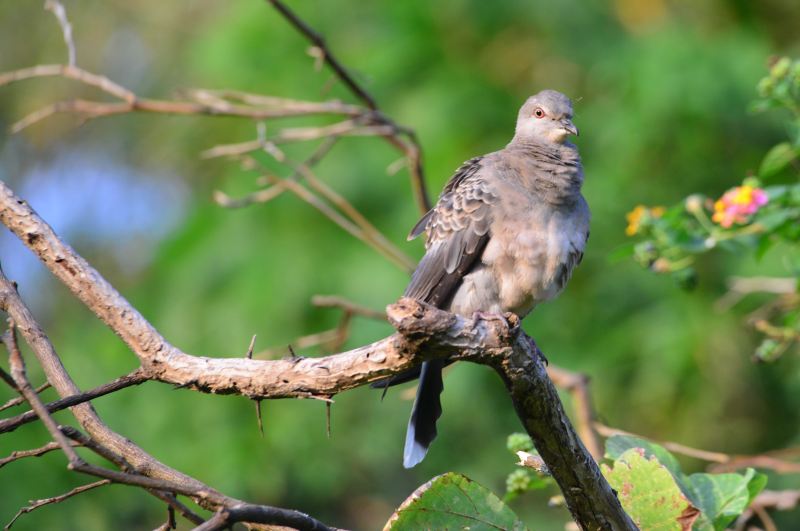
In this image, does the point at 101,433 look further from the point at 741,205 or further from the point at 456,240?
the point at 741,205

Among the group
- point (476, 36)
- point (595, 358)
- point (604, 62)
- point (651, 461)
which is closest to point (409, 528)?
point (651, 461)

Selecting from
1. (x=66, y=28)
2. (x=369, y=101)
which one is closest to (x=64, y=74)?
(x=66, y=28)

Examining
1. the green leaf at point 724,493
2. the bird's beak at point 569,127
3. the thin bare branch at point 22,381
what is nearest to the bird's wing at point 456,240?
the bird's beak at point 569,127

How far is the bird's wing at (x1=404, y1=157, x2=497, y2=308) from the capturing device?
380cm

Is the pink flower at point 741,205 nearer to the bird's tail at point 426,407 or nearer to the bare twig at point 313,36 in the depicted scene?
the bird's tail at point 426,407

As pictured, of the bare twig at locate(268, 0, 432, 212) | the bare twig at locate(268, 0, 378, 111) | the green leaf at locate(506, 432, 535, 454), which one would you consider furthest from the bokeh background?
the green leaf at locate(506, 432, 535, 454)

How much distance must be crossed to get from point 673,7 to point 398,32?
2.27 meters

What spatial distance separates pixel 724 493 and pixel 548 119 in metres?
1.83

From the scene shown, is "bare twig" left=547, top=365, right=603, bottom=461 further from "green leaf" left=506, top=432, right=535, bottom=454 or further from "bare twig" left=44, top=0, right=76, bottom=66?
"bare twig" left=44, top=0, right=76, bottom=66

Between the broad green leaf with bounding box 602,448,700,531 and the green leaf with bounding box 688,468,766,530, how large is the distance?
9.5 inches

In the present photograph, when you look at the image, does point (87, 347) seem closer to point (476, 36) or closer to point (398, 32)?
point (398, 32)

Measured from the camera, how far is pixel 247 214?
25.1 feet

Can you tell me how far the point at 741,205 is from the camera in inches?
146

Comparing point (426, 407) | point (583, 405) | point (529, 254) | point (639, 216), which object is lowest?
point (426, 407)
